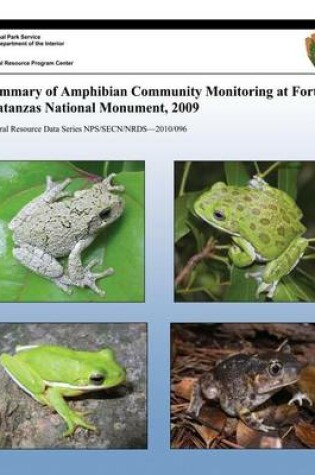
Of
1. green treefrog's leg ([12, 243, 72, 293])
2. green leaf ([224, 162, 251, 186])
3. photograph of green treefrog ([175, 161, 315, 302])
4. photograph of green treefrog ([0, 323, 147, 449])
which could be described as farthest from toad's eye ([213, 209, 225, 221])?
green treefrog's leg ([12, 243, 72, 293])

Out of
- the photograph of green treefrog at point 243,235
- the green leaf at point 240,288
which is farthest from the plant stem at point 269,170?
the green leaf at point 240,288

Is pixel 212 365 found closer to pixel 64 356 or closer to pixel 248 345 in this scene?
pixel 248 345

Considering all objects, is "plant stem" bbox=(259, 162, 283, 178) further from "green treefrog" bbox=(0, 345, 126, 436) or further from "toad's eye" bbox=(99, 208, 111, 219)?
"green treefrog" bbox=(0, 345, 126, 436)

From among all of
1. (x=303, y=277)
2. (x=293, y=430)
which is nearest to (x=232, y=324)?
(x=303, y=277)

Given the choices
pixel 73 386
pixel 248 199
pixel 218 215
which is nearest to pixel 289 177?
pixel 248 199

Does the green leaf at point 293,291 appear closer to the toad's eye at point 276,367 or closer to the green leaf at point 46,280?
the toad's eye at point 276,367

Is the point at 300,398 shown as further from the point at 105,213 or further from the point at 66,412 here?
the point at 105,213
